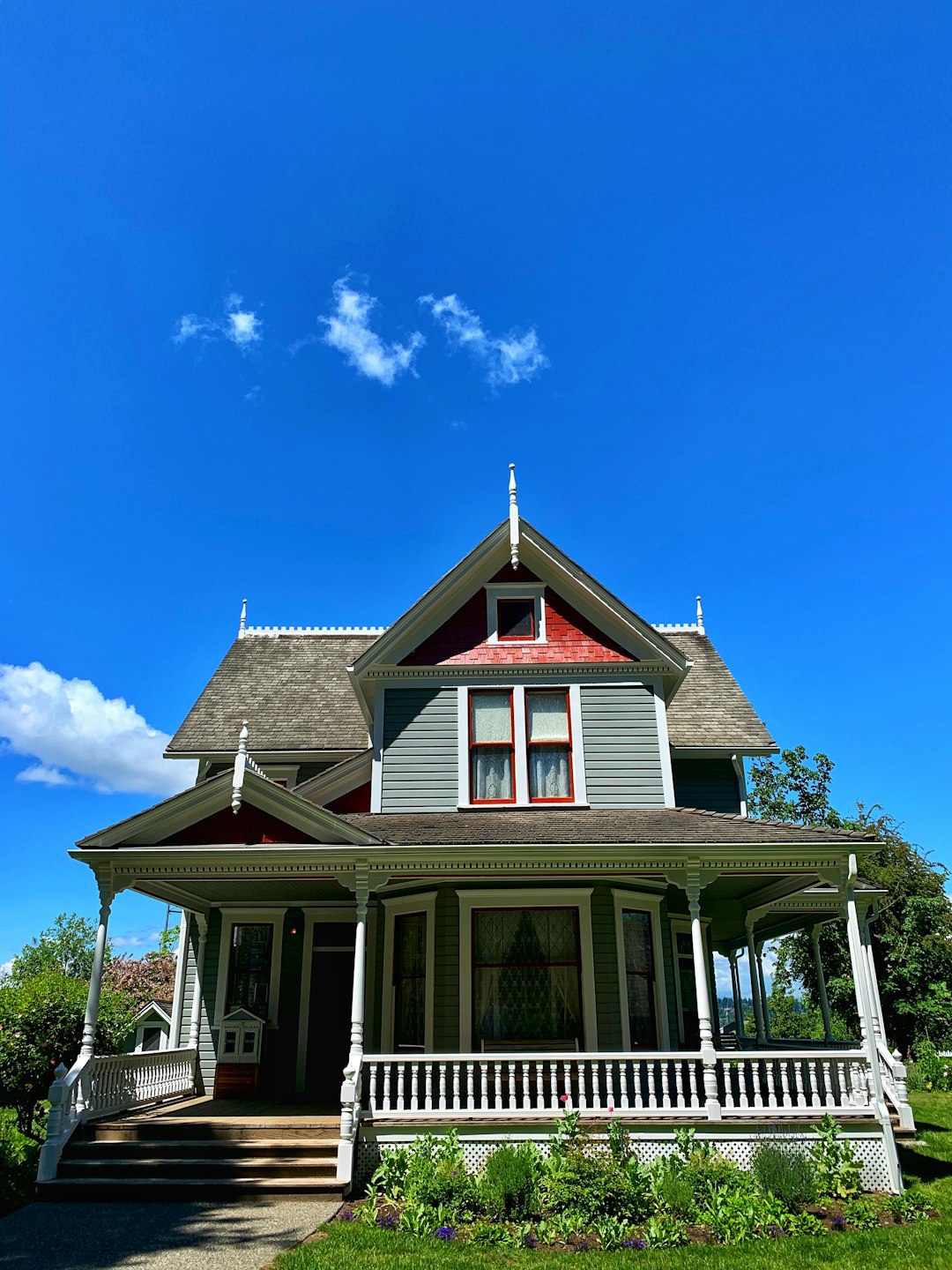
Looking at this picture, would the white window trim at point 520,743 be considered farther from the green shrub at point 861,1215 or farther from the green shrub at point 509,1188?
the green shrub at point 861,1215

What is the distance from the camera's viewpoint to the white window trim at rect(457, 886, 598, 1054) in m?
11.9

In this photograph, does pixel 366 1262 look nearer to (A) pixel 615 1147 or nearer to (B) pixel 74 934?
(A) pixel 615 1147

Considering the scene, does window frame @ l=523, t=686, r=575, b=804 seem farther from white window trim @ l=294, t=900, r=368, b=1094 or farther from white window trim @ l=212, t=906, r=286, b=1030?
white window trim @ l=212, t=906, r=286, b=1030

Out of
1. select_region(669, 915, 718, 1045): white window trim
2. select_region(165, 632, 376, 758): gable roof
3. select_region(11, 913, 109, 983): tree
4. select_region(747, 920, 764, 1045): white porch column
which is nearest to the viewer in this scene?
select_region(669, 915, 718, 1045): white window trim

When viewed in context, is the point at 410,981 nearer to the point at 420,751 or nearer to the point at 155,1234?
the point at 420,751

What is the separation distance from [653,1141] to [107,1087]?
686 cm

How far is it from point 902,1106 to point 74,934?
61877mm

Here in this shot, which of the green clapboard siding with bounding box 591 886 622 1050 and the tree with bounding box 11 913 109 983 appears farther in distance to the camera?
the tree with bounding box 11 913 109 983

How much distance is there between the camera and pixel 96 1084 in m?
11.0

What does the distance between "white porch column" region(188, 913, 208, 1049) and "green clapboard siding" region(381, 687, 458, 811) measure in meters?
4.13

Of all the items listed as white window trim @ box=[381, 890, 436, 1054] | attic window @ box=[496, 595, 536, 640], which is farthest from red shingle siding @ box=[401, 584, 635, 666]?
white window trim @ box=[381, 890, 436, 1054]

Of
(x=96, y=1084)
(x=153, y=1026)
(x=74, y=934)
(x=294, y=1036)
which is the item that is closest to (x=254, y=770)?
(x=96, y=1084)

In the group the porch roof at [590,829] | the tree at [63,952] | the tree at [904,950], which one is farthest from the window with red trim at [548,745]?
the tree at [63,952]

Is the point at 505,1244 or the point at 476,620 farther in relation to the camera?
the point at 476,620
